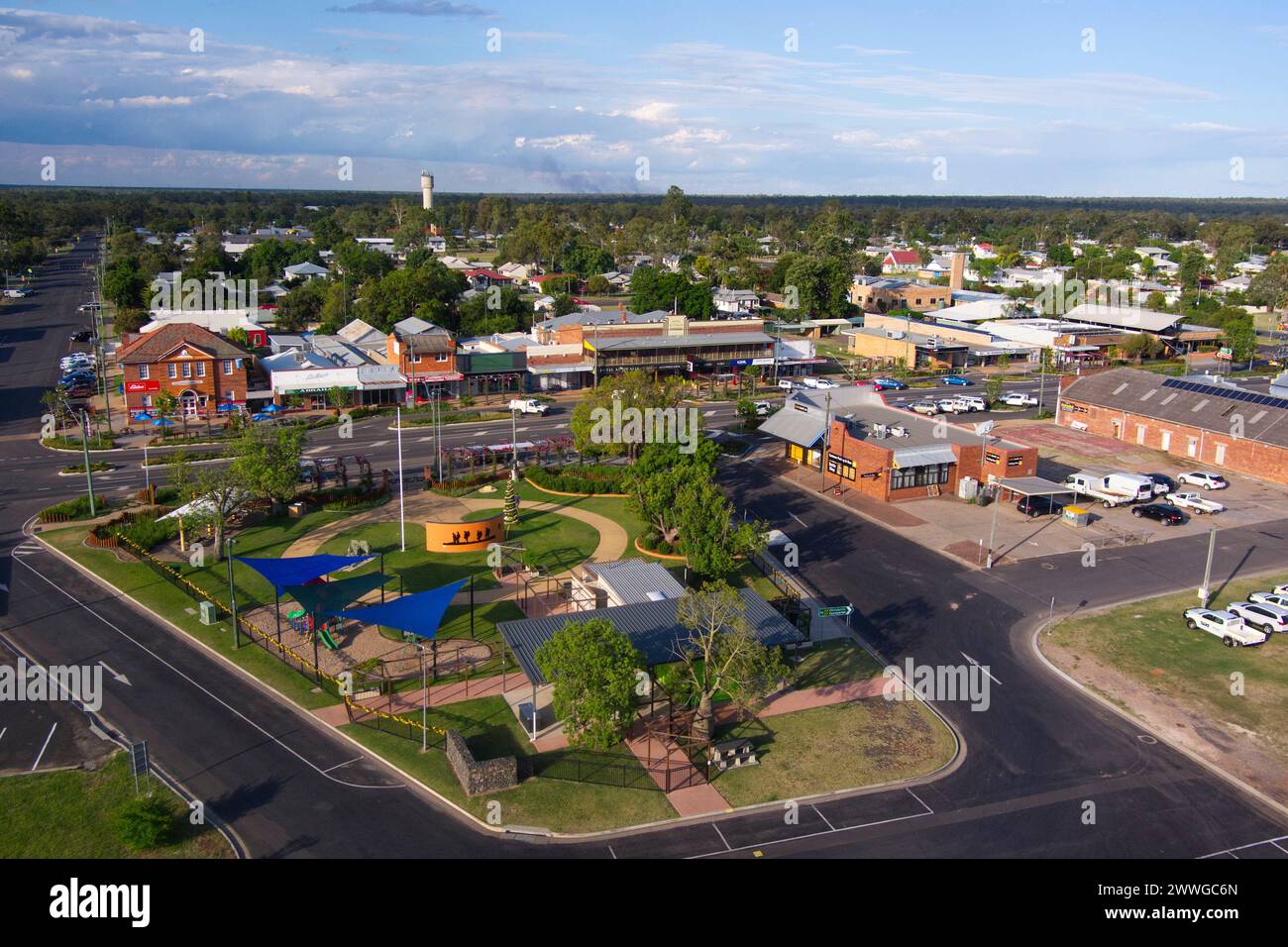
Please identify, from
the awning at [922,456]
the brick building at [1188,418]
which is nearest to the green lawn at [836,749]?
the awning at [922,456]

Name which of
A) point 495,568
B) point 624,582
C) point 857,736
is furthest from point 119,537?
point 857,736

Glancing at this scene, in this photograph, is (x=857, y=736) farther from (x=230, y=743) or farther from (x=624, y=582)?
(x=230, y=743)

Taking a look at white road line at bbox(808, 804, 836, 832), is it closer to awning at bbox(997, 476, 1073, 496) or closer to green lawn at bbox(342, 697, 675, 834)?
green lawn at bbox(342, 697, 675, 834)

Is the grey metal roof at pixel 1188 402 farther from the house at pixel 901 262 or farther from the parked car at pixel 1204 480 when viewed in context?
the house at pixel 901 262

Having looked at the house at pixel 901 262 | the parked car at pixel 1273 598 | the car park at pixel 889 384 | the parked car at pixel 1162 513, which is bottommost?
the parked car at pixel 1273 598

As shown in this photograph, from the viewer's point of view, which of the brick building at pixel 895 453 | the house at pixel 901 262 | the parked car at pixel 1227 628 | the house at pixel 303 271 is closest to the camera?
the parked car at pixel 1227 628

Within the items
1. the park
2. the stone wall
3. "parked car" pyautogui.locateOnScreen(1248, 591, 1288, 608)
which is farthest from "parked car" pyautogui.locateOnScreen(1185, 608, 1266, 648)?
the stone wall

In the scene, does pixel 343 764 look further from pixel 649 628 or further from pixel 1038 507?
pixel 1038 507
